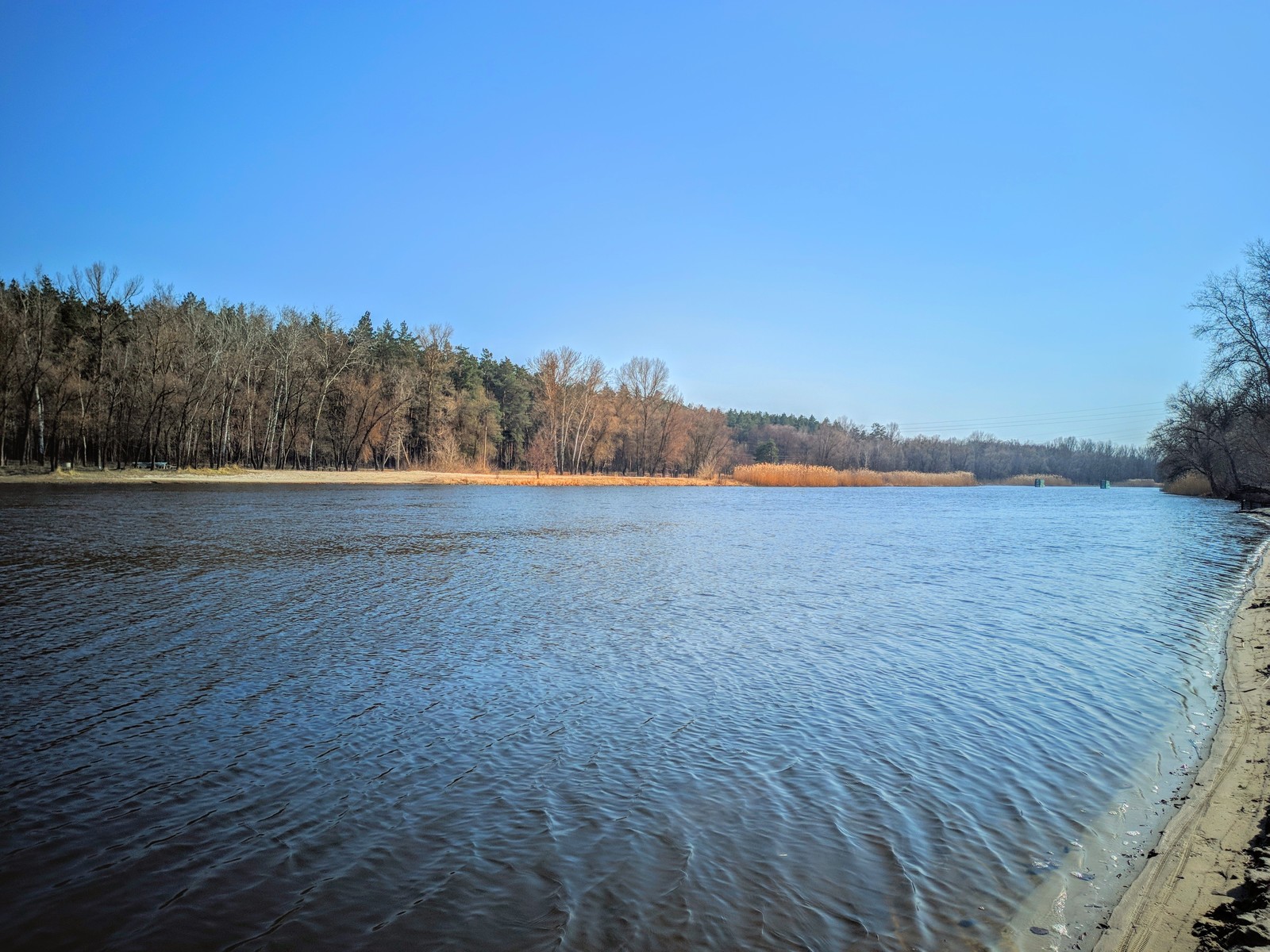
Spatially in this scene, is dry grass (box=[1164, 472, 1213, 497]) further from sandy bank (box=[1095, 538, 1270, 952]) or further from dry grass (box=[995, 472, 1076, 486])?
sandy bank (box=[1095, 538, 1270, 952])

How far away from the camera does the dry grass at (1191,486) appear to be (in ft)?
236

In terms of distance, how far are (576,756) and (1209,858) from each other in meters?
4.59

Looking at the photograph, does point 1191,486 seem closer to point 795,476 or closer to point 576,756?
Result: point 795,476

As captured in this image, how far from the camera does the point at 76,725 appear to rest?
7.02 meters

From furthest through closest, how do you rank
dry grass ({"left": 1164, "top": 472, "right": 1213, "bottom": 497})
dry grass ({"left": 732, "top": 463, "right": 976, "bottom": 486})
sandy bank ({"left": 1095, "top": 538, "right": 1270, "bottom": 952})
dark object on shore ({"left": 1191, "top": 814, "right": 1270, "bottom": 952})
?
dry grass ({"left": 732, "top": 463, "right": 976, "bottom": 486}) < dry grass ({"left": 1164, "top": 472, "right": 1213, "bottom": 497}) < sandy bank ({"left": 1095, "top": 538, "right": 1270, "bottom": 952}) < dark object on shore ({"left": 1191, "top": 814, "right": 1270, "bottom": 952})

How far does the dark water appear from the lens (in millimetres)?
4148

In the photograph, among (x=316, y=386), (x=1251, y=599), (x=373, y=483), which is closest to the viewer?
(x=1251, y=599)

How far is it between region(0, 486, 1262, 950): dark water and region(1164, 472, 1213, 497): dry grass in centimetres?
6997

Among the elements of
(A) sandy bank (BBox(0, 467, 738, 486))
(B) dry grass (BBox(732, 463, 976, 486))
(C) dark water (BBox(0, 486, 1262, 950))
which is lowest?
(C) dark water (BBox(0, 486, 1262, 950))

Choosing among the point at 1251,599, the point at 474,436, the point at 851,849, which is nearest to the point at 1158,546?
the point at 1251,599

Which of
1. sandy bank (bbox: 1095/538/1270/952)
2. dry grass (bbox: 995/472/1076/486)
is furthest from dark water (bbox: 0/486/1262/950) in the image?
dry grass (bbox: 995/472/1076/486)

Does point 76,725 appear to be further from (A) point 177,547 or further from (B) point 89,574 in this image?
(A) point 177,547

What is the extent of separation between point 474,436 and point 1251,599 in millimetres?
81629

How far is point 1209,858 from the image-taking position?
183 inches
